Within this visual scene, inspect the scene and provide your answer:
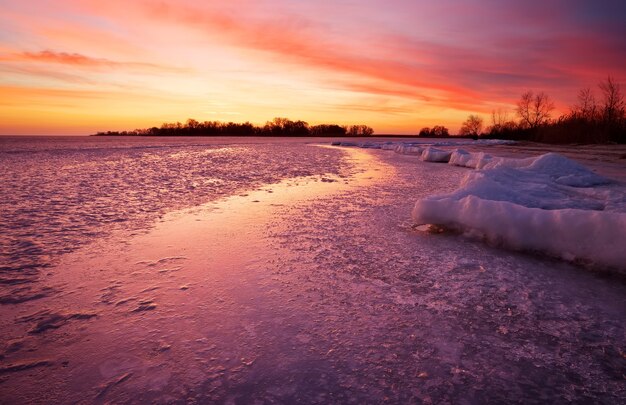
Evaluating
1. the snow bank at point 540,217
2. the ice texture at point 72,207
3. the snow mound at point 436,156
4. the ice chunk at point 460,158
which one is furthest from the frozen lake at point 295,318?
the snow mound at point 436,156

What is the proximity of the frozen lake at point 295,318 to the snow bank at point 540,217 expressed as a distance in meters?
0.17

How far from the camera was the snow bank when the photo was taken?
246cm

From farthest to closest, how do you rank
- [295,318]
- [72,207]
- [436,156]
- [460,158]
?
[436,156]
[460,158]
[72,207]
[295,318]

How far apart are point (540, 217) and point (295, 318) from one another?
232 cm

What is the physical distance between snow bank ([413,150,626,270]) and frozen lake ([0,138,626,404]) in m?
0.17

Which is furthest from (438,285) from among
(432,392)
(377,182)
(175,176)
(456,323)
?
(175,176)

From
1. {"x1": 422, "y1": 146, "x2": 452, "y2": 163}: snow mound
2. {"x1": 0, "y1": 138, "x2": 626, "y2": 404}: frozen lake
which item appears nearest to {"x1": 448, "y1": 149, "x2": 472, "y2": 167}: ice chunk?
{"x1": 422, "y1": 146, "x2": 452, "y2": 163}: snow mound

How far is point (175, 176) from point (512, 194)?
22.4 feet

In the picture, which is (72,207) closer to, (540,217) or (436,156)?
(540,217)

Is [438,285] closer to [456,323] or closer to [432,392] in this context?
[456,323]

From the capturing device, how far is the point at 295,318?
178 centimetres

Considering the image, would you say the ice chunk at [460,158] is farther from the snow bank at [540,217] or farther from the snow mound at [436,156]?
the snow bank at [540,217]

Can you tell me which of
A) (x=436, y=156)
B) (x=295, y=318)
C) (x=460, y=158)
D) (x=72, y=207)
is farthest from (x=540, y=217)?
(x=436, y=156)

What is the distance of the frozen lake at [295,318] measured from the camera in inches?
50.4
